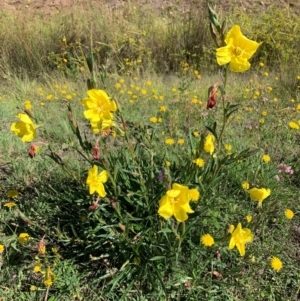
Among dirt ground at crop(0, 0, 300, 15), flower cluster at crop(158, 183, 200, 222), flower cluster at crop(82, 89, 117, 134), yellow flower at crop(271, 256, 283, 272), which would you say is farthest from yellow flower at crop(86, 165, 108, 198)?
dirt ground at crop(0, 0, 300, 15)

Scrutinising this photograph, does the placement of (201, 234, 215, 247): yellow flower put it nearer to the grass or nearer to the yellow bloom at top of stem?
the grass

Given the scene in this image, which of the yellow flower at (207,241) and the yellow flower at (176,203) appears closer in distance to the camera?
the yellow flower at (176,203)

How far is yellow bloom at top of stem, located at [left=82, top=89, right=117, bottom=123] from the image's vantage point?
5.14 ft

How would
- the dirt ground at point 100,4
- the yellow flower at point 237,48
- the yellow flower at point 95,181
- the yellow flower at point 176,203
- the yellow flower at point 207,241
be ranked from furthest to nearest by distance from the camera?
the dirt ground at point 100,4 < the yellow flower at point 207,241 < the yellow flower at point 95,181 < the yellow flower at point 237,48 < the yellow flower at point 176,203

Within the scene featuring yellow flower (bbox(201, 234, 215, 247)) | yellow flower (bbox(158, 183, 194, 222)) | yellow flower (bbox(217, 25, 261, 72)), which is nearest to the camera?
yellow flower (bbox(158, 183, 194, 222))

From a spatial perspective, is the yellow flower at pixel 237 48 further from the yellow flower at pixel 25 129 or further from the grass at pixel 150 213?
the yellow flower at pixel 25 129

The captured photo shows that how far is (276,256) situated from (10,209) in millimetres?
1707

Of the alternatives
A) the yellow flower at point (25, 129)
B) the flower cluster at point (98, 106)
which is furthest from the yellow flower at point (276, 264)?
the yellow flower at point (25, 129)

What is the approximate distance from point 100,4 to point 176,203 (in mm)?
6263

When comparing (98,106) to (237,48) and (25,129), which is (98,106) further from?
(237,48)

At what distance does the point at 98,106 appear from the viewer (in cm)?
159

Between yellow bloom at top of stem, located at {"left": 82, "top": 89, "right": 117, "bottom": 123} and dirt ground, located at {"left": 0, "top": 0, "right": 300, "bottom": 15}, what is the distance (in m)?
5.25

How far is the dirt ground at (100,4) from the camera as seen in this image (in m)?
7.05

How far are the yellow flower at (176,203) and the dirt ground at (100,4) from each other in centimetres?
555
